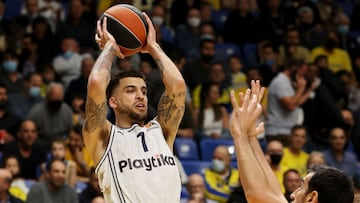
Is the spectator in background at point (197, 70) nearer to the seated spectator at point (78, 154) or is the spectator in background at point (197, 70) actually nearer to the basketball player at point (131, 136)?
the seated spectator at point (78, 154)

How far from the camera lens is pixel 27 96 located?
11.3 m

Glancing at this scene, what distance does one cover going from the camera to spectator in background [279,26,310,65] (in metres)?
13.7

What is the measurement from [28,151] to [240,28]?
5.23 metres

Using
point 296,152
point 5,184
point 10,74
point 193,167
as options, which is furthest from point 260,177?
point 10,74

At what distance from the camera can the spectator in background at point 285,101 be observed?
11.7 m

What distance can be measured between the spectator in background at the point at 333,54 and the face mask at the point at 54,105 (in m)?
4.87

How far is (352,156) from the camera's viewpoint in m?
11.3

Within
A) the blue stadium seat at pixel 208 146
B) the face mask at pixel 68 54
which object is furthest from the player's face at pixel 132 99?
the face mask at pixel 68 54

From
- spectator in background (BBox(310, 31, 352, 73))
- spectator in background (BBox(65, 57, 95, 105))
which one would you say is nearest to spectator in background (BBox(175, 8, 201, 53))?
spectator in background (BBox(310, 31, 352, 73))

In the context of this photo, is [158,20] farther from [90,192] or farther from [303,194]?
[303,194]

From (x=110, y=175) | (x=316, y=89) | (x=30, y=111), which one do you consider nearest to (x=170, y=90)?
(x=110, y=175)

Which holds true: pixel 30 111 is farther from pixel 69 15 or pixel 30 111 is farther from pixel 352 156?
pixel 352 156

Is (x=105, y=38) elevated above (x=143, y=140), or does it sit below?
above

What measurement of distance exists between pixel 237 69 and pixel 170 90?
7313 mm
